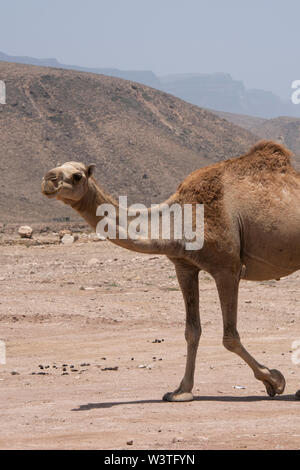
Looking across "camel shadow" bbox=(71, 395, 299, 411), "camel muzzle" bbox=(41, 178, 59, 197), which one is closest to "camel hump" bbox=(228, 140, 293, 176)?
"camel muzzle" bbox=(41, 178, 59, 197)

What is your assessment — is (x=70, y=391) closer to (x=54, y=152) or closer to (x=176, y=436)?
(x=176, y=436)

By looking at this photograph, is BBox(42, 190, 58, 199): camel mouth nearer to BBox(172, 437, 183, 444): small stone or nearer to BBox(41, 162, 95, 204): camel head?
BBox(41, 162, 95, 204): camel head

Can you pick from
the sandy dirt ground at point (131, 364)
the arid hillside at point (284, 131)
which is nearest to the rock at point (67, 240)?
the sandy dirt ground at point (131, 364)

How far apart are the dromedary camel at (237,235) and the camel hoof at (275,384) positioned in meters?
0.01

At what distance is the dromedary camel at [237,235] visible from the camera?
26.0 feet

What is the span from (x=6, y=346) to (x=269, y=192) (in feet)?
18.3

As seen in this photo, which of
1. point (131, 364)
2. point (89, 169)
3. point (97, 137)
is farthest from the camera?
point (97, 137)

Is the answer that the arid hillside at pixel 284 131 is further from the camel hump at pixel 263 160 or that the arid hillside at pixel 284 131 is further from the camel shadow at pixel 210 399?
the camel shadow at pixel 210 399

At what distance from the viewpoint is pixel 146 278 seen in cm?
1989

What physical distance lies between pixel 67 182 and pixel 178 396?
95.7 inches

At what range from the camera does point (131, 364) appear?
10562mm

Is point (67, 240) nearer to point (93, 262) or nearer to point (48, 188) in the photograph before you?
point (93, 262)

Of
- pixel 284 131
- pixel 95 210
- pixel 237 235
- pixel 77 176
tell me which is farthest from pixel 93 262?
pixel 284 131
